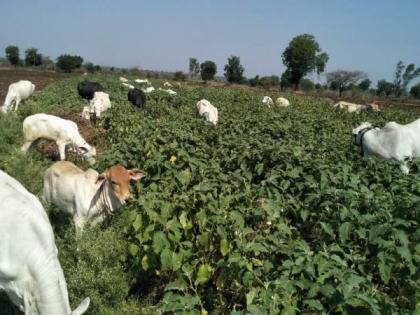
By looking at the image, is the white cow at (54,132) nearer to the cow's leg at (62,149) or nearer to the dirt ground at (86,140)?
the cow's leg at (62,149)

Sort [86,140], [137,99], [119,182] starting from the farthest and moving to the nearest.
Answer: [137,99] → [86,140] → [119,182]

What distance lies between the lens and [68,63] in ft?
253

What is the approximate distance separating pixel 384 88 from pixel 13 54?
68.5m

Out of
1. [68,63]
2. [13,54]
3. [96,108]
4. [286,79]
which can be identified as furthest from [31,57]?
[96,108]

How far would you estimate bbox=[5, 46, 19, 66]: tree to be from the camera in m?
87.4

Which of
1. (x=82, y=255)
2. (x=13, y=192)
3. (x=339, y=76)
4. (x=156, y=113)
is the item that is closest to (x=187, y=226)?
(x=82, y=255)

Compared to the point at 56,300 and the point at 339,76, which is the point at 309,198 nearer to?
the point at 56,300

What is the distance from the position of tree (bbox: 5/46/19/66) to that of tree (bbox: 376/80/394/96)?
66.6 metres

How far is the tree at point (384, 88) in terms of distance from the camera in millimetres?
74819

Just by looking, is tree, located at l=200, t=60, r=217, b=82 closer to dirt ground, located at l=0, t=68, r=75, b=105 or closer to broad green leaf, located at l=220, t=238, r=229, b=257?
dirt ground, located at l=0, t=68, r=75, b=105

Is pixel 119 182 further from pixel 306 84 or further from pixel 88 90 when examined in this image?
pixel 306 84

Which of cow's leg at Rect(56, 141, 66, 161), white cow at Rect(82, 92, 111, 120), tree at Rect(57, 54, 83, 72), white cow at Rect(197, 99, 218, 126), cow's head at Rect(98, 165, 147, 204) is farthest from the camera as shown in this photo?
tree at Rect(57, 54, 83, 72)

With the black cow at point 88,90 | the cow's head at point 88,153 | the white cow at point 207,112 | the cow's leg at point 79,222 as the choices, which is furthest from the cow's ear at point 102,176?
the black cow at point 88,90

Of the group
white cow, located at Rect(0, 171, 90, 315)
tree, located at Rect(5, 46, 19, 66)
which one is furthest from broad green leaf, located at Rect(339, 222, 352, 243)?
tree, located at Rect(5, 46, 19, 66)
